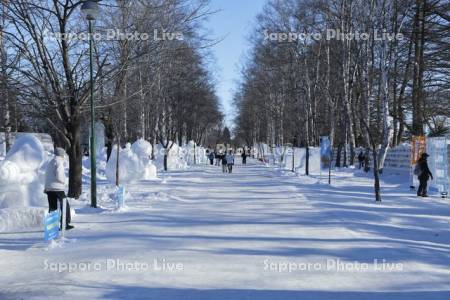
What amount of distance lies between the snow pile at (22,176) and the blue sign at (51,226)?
4.24 metres

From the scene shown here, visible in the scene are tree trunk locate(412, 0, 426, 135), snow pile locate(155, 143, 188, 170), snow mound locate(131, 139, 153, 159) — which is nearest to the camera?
snow mound locate(131, 139, 153, 159)

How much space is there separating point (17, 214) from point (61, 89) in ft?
18.3

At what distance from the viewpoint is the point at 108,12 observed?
1706 cm

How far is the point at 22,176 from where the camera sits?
44.7 feet

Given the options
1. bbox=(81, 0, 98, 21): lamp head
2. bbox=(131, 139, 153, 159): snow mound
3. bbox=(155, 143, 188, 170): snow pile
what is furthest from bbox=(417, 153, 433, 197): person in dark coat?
bbox=(155, 143, 188, 170): snow pile

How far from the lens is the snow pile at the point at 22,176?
1330 cm

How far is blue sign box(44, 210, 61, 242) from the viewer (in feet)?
29.8

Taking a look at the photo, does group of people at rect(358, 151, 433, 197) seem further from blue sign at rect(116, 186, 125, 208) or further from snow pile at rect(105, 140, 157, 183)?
snow pile at rect(105, 140, 157, 183)

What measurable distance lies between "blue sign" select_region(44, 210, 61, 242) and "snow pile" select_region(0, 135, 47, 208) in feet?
13.9

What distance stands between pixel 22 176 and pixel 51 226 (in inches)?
191

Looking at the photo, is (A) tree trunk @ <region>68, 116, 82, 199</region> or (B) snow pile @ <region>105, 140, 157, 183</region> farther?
(B) snow pile @ <region>105, 140, 157, 183</region>

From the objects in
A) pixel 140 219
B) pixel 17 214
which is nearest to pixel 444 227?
pixel 140 219

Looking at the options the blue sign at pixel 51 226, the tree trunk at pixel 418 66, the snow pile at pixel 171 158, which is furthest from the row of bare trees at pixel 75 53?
the snow pile at pixel 171 158

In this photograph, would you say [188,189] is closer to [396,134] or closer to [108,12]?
[108,12]
